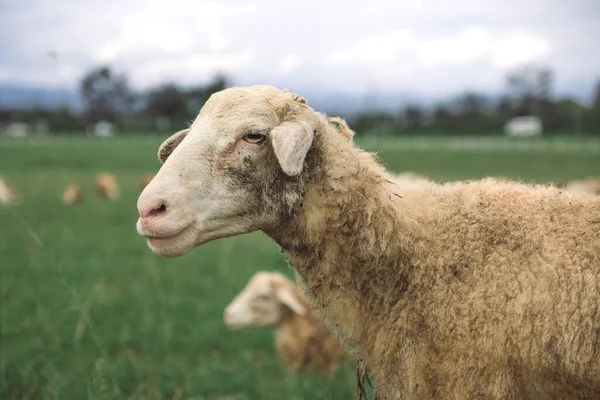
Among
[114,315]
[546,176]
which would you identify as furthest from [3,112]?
[114,315]

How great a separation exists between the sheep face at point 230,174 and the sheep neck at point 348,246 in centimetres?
12

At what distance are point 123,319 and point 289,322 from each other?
2.22 m

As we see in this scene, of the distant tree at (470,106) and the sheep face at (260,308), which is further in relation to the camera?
the distant tree at (470,106)

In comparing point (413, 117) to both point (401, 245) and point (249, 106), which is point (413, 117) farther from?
point (249, 106)

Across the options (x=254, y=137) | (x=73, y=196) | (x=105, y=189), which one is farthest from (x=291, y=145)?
(x=105, y=189)

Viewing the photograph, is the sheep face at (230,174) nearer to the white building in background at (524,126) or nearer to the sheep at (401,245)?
the sheep at (401,245)

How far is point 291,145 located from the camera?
108 inches

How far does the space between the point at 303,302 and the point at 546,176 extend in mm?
22301

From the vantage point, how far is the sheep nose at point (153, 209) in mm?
2689

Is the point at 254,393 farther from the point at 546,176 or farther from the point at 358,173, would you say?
the point at 546,176

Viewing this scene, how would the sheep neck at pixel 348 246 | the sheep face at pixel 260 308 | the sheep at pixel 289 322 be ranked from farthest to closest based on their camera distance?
the sheep face at pixel 260 308 → the sheep at pixel 289 322 → the sheep neck at pixel 348 246

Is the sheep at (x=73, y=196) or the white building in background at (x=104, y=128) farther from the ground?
the sheep at (x=73, y=196)

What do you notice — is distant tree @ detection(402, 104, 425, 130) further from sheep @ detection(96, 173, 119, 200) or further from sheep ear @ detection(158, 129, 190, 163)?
sheep ear @ detection(158, 129, 190, 163)

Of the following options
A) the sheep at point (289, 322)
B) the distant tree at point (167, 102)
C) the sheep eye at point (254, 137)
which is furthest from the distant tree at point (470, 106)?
the sheep eye at point (254, 137)
